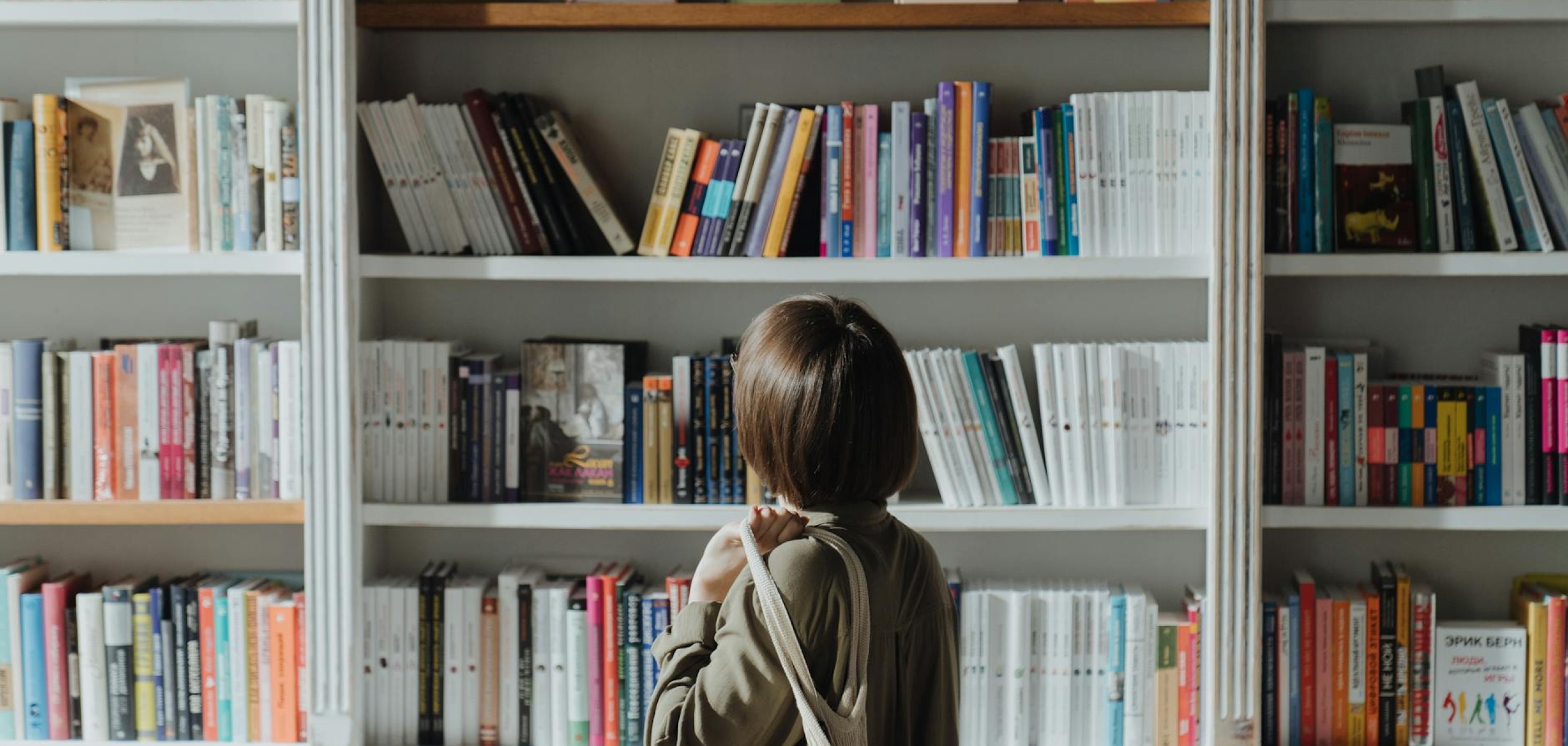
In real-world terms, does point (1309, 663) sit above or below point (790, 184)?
below

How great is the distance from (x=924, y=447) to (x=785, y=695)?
109 cm

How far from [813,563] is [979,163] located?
1.09 m

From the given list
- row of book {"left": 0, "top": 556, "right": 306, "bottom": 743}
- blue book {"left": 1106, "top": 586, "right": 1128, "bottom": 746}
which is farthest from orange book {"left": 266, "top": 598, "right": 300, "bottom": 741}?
blue book {"left": 1106, "top": 586, "right": 1128, "bottom": 746}

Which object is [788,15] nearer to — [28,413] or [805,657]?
[805,657]

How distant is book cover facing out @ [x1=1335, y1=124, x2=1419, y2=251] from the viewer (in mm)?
2123

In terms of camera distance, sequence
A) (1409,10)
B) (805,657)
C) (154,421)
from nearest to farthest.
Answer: (805,657) < (1409,10) < (154,421)

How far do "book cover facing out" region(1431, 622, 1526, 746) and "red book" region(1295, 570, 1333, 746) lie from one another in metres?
0.19

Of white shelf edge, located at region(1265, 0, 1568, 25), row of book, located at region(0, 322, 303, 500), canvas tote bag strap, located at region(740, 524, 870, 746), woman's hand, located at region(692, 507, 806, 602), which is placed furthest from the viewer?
row of book, located at region(0, 322, 303, 500)

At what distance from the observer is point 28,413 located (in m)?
2.16

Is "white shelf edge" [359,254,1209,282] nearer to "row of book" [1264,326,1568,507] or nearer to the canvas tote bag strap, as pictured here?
"row of book" [1264,326,1568,507]

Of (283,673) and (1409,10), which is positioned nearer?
(1409,10)

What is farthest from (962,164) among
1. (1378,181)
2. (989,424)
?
(1378,181)

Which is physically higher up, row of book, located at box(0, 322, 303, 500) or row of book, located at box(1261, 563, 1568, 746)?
row of book, located at box(0, 322, 303, 500)

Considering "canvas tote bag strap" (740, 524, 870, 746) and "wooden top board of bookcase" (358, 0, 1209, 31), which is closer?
"canvas tote bag strap" (740, 524, 870, 746)
